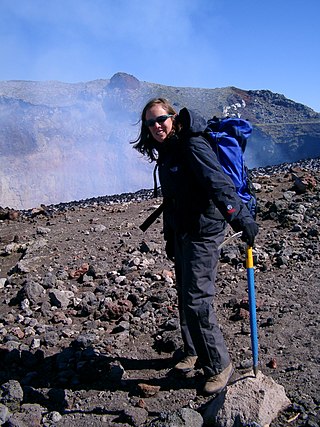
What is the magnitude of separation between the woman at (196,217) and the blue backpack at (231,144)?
11 cm

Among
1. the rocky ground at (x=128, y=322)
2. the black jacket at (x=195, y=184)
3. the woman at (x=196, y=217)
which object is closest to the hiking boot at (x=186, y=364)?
the rocky ground at (x=128, y=322)

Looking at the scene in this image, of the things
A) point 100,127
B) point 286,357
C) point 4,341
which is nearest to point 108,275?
point 4,341

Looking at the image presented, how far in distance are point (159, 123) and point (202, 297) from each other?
3.44 feet

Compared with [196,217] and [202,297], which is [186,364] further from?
[196,217]

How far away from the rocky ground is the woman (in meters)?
0.33

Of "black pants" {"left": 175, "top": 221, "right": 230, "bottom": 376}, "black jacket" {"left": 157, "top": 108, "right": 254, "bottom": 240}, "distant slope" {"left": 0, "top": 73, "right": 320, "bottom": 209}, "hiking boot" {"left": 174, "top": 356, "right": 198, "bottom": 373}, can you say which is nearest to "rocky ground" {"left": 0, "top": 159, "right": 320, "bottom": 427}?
"hiking boot" {"left": 174, "top": 356, "right": 198, "bottom": 373}

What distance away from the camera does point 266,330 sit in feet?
11.0

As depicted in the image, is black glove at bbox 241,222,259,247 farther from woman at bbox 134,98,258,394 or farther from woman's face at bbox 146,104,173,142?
woman's face at bbox 146,104,173,142

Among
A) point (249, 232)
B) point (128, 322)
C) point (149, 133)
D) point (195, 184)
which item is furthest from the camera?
point (128, 322)

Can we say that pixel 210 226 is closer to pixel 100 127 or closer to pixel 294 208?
pixel 294 208

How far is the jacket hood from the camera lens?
2467 mm

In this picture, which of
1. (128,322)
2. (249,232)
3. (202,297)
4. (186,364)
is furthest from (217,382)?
(128,322)

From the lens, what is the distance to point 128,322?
12.3ft

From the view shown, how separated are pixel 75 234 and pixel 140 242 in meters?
1.22
